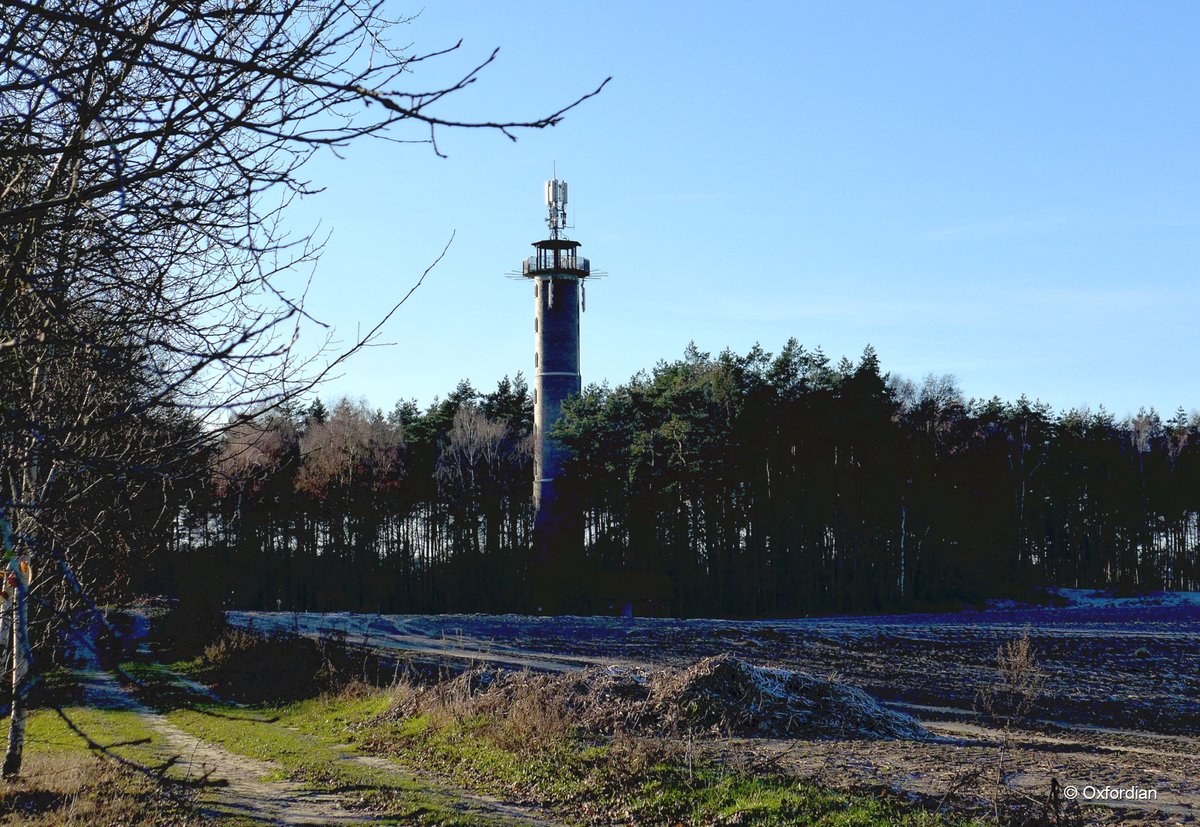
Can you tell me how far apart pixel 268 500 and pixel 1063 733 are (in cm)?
4565

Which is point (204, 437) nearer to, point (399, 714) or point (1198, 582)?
point (399, 714)

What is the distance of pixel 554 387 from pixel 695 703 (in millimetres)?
40268

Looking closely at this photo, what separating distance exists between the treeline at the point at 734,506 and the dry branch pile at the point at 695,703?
31340 millimetres

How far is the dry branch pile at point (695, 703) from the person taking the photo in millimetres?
14711

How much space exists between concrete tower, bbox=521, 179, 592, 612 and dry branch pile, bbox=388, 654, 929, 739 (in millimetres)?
35462

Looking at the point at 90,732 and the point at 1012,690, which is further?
the point at 1012,690

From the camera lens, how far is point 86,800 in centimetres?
1150

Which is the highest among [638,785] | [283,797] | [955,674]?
[638,785]

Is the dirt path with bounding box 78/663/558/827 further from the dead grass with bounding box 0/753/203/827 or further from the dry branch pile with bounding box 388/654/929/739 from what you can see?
the dry branch pile with bounding box 388/654/929/739

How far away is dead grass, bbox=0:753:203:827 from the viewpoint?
10.7m

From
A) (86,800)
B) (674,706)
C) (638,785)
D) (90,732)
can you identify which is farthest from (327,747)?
(638,785)

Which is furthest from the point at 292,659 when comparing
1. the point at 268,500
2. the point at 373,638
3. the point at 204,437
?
the point at 268,500

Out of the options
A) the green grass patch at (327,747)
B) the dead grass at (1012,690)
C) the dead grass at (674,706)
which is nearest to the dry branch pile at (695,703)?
the dead grass at (674,706)

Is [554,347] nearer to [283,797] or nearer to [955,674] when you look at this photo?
[955,674]
